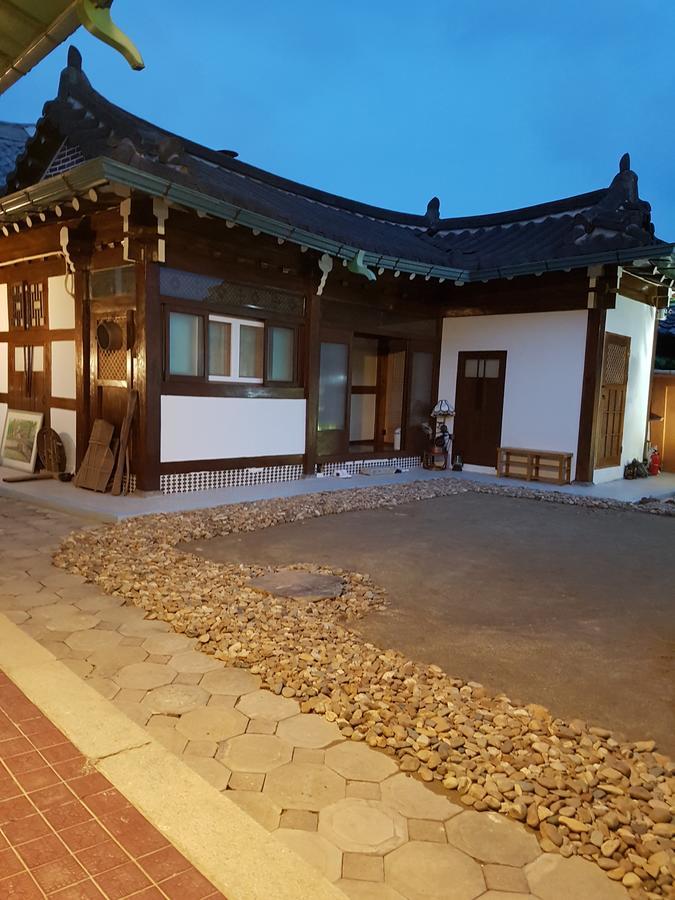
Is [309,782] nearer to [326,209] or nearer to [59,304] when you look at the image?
[59,304]

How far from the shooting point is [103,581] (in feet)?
12.6

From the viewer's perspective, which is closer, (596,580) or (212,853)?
(212,853)

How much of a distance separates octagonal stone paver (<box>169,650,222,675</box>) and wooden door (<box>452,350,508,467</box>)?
7337 millimetres

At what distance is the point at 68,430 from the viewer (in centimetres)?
745

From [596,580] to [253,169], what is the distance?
27.4 feet

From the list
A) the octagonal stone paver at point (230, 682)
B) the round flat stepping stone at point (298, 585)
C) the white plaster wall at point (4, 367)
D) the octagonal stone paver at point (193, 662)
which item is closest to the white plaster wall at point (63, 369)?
the white plaster wall at point (4, 367)

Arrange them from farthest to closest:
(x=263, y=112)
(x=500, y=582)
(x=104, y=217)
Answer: (x=263, y=112)
(x=104, y=217)
(x=500, y=582)

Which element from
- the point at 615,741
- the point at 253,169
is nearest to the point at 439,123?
the point at 253,169

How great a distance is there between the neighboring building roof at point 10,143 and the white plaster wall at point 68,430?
7.61 meters

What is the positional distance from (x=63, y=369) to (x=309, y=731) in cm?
651

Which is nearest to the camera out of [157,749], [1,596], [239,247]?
[157,749]

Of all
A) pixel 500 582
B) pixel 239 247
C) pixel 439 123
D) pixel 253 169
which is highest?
pixel 439 123

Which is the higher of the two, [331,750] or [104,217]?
[104,217]

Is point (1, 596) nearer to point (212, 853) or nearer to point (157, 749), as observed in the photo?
point (157, 749)
